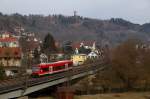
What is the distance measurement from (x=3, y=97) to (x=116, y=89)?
3778 cm

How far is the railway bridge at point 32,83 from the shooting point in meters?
53.2

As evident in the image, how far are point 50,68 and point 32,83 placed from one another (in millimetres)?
14598

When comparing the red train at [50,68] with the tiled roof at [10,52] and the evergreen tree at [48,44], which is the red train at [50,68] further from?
the evergreen tree at [48,44]

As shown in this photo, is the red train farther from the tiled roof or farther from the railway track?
the tiled roof

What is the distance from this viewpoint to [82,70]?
9094 cm

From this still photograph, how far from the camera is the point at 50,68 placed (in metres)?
76.1

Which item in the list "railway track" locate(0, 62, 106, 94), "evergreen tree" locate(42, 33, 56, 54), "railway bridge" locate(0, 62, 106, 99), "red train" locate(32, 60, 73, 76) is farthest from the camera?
"evergreen tree" locate(42, 33, 56, 54)

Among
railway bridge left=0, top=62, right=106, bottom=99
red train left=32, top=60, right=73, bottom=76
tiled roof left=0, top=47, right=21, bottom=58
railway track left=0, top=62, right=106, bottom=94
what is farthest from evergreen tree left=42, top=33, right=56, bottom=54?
red train left=32, top=60, right=73, bottom=76

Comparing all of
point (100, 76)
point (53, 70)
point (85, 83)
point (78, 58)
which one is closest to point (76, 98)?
point (53, 70)

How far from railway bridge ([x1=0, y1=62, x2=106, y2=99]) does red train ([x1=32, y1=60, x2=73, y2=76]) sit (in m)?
1.15

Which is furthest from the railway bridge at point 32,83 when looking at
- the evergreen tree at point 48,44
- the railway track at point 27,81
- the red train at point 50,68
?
the evergreen tree at point 48,44

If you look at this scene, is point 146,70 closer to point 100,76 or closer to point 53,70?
point 100,76

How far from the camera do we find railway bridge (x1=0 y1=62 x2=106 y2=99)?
175 feet

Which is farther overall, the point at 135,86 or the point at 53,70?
the point at 135,86
